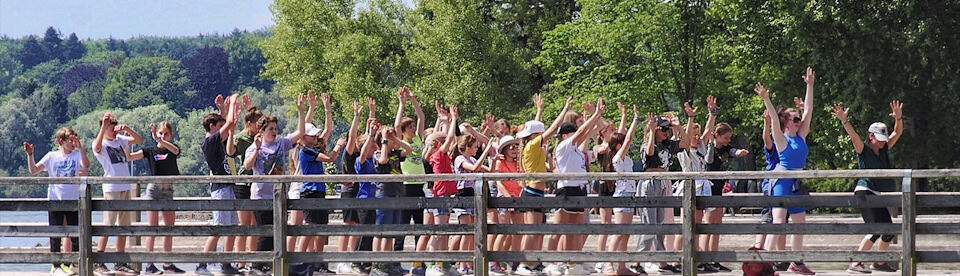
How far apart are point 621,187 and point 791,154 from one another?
1.67 metres

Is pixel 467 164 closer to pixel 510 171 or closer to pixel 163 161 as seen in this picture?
pixel 510 171

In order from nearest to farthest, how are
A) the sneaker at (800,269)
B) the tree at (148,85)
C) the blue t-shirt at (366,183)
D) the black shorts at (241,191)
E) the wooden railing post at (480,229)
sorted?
the wooden railing post at (480,229), the sneaker at (800,269), the black shorts at (241,191), the blue t-shirt at (366,183), the tree at (148,85)

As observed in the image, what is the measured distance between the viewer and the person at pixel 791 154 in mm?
14930

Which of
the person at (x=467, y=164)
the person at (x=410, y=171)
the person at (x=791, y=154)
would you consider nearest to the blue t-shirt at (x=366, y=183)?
the person at (x=410, y=171)

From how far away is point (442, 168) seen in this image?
16297mm

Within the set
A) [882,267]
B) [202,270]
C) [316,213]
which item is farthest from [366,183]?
[882,267]

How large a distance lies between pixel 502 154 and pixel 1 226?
453cm

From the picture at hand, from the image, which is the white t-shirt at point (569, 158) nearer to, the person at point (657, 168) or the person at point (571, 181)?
the person at point (571, 181)

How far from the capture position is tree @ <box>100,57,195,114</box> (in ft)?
494

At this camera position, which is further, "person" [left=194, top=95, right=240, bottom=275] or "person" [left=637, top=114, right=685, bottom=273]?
"person" [left=637, top=114, right=685, bottom=273]

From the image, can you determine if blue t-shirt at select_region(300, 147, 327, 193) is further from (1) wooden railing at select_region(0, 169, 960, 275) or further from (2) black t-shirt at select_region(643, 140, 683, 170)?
(2) black t-shirt at select_region(643, 140, 683, 170)

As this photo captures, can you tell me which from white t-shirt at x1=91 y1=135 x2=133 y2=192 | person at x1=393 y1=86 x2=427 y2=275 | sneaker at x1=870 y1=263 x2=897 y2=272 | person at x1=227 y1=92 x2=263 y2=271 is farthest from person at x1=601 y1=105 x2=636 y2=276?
white t-shirt at x1=91 y1=135 x2=133 y2=192

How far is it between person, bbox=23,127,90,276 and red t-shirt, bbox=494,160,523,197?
383 centimetres

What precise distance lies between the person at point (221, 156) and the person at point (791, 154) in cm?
461
